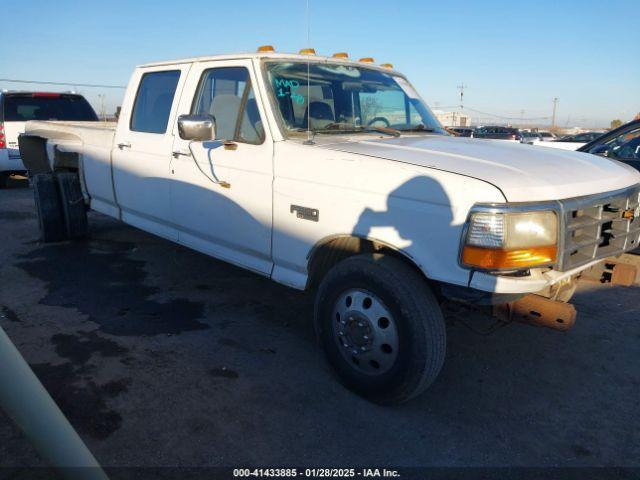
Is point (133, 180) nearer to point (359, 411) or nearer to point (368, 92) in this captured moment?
point (368, 92)

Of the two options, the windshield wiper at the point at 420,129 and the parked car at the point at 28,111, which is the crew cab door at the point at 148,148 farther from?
the parked car at the point at 28,111

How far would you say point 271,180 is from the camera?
3.56 m

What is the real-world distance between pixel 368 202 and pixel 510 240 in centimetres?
82

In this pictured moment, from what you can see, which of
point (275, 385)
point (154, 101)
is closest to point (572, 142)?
point (154, 101)

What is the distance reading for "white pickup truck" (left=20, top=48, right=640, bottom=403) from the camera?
2.67 meters

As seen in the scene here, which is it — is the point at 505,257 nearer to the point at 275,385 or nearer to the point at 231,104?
the point at 275,385

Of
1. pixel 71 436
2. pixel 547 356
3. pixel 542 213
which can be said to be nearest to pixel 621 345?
pixel 547 356

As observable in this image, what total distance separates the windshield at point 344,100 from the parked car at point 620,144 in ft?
9.48

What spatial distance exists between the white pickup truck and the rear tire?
2211 millimetres

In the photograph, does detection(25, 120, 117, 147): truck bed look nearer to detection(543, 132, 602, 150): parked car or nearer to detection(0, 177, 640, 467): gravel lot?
detection(0, 177, 640, 467): gravel lot

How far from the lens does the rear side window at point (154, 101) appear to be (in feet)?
15.3

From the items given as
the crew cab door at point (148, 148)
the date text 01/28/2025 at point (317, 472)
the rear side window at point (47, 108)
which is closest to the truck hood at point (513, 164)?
the date text 01/28/2025 at point (317, 472)

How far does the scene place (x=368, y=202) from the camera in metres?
2.99

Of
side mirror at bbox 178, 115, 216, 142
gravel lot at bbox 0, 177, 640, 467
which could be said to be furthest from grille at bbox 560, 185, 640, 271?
side mirror at bbox 178, 115, 216, 142
